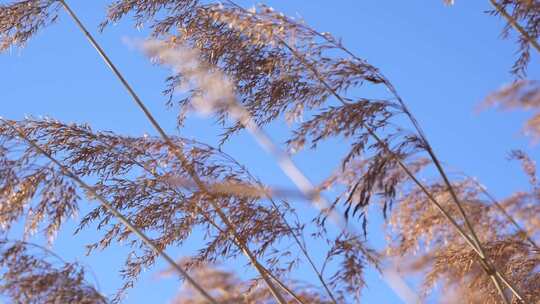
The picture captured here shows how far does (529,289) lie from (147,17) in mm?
2377

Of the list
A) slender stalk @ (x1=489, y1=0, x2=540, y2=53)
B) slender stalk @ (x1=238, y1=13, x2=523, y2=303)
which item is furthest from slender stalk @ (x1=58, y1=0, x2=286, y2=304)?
slender stalk @ (x1=489, y1=0, x2=540, y2=53)

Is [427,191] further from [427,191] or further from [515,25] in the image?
[515,25]

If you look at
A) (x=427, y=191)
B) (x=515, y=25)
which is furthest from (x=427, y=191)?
(x=515, y=25)

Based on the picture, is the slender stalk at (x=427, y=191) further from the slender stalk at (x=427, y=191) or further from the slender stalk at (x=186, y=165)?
the slender stalk at (x=186, y=165)

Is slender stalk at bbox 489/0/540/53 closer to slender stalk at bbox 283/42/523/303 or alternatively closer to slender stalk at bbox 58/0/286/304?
slender stalk at bbox 283/42/523/303

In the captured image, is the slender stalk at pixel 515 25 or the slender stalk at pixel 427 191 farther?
the slender stalk at pixel 515 25

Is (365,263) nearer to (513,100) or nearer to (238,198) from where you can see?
(238,198)

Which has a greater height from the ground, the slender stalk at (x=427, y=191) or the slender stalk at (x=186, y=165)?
the slender stalk at (x=186, y=165)

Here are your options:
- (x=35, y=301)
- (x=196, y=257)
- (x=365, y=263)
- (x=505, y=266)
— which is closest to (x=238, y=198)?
(x=196, y=257)

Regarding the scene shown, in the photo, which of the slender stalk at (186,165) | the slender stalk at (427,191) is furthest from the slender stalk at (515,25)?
the slender stalk at (186,165)

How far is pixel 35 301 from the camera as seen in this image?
10.3 feet

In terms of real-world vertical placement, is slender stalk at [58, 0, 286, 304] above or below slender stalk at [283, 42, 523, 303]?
above

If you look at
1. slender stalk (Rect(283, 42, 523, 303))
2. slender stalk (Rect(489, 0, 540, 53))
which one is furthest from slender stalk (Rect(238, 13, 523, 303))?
slender stalk (Rect(489, 0, 540, 53))

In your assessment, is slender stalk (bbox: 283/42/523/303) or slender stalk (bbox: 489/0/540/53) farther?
slender stalk (bbox: 489/0/540/53)
